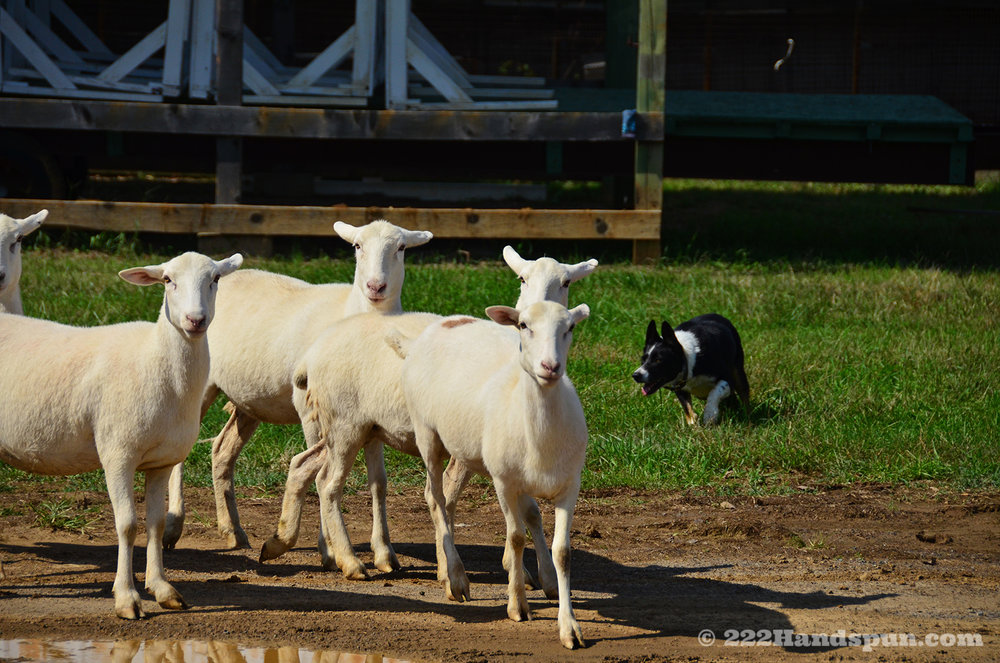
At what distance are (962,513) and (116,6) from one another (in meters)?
16.2

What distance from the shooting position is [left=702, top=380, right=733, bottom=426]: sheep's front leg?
28.3ft

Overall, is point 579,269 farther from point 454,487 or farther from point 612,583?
point 612,583

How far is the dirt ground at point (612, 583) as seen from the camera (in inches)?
194

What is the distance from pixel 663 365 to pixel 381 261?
2953mm

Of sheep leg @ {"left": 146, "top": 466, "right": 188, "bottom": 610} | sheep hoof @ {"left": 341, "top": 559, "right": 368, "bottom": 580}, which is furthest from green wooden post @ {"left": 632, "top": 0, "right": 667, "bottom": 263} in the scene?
sheep leg @ {"left": 146, "top": 466, "right": 188, "bottom": 610}

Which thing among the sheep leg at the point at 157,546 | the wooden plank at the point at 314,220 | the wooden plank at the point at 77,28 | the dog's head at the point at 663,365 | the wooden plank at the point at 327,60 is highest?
the wooden plank at the point at 77,28

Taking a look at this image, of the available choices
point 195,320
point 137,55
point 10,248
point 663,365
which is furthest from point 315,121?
point 195,320

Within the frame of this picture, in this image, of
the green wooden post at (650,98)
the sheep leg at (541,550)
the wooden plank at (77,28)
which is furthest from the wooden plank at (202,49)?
the sheep leg at (541,550)

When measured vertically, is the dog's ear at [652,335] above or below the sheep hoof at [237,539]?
above

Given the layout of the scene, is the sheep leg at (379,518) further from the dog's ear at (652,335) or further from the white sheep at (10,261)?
the dog's ear at (652,335)

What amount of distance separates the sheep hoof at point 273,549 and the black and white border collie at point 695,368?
11.0 feet

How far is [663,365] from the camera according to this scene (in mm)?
8609

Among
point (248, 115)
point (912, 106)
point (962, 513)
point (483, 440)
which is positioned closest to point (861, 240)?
point (912, 106)

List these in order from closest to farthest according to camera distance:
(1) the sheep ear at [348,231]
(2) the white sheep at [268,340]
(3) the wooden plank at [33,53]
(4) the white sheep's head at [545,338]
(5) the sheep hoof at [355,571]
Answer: (4) the white sheep's head at [545,338] → (5) the sheep hoof at [355,571] → (2) the white sheep at [268,340] → (1) the sheep ear at [348,231] → (3) the wooden plank at [33,53]
